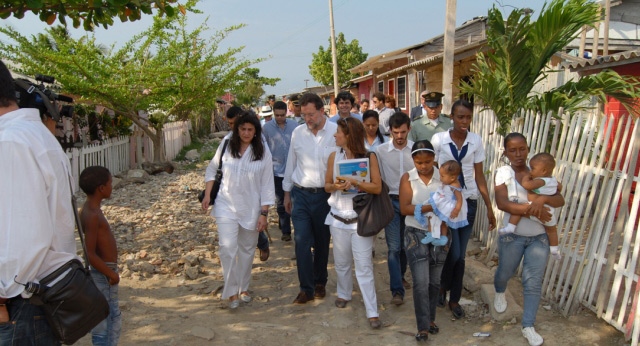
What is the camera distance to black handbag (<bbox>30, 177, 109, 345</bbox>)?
84.6 inches

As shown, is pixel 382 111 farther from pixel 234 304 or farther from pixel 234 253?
pixel 234 304

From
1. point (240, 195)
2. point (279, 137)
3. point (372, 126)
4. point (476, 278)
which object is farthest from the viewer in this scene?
point (279, 137)

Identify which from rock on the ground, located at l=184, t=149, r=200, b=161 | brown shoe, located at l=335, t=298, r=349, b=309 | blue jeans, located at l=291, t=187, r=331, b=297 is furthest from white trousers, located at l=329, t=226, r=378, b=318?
rock on the ground, located at l=184, t=149, r=200, b=161

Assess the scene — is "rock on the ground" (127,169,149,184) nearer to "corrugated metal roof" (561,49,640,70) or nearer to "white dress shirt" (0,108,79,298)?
"corrugated metal roof" (561,49,640,70)

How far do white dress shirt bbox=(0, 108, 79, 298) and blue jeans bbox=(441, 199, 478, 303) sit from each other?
3.14m

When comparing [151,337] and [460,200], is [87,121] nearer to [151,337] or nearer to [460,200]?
[151,337]

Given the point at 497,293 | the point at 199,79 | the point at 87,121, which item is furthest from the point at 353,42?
the point at 497,293

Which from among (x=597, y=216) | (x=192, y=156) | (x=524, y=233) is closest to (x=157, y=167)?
(x=192, y=156)

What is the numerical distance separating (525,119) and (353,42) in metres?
37.5

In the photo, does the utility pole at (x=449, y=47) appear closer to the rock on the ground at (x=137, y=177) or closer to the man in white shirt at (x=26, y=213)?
the man in white shirt at (x=26, y=213)

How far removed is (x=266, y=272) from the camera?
5.87 meters

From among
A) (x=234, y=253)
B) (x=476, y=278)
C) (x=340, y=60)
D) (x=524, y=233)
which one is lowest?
(x=476, y=278)

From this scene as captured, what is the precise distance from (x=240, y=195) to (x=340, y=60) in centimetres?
3745

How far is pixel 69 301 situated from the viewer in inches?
86.5
